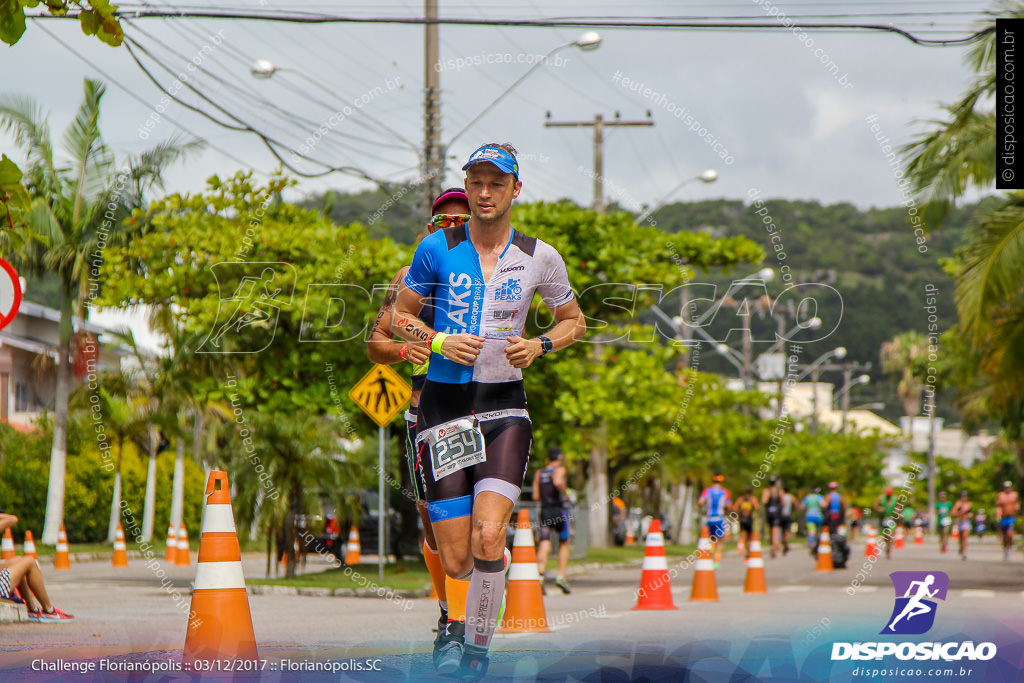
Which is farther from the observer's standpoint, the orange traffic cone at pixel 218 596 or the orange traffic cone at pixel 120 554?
the orange traffic cone at pixel 120 554

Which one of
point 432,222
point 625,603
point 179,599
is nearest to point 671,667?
point 432,222

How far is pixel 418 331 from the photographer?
5.28m

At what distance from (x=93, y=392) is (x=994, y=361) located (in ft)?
54.8

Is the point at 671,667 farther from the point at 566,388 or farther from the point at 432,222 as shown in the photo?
the point at 566,388

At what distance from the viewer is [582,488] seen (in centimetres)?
3997

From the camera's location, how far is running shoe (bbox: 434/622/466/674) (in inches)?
198

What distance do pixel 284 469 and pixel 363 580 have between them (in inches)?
69.9

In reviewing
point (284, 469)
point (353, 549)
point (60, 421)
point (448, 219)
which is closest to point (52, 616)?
point (448, 219)

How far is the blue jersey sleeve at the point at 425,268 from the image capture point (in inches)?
210

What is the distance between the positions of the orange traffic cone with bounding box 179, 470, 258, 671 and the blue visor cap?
1.62m

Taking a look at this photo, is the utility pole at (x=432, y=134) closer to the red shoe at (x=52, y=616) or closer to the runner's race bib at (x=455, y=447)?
the red shoe at (x=52, y=616)

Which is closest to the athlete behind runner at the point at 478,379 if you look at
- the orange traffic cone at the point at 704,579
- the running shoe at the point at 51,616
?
the running shoe at the point at 51,616

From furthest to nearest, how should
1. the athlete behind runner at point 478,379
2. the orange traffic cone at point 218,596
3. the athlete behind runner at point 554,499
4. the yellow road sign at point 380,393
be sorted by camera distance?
the athlete behind runner at point 554,499, the yellow road sign at point 380,393, the orange traffic cone at point 218,596, the athlete behind runner at point 478,379

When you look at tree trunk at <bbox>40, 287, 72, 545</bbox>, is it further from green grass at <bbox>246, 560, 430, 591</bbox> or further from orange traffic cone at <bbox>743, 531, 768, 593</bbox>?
orange traffic cone at <bbox>743, 531, 768, 593</bbox>
